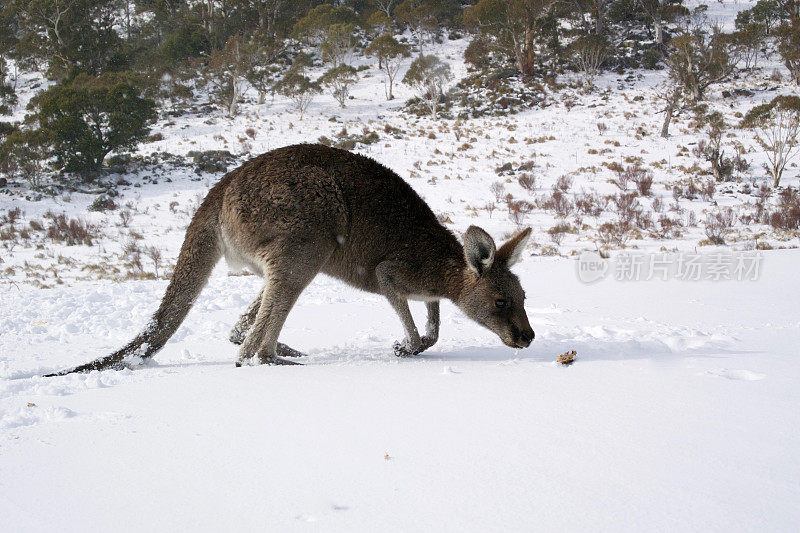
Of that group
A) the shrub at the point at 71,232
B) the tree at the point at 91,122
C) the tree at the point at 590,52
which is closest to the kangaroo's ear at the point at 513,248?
the shrub at the point at 71,232

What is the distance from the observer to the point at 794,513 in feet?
5.23

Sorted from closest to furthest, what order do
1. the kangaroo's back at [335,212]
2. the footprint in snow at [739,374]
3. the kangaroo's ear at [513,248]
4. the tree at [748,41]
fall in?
the footprint in snow at [739,374], the kangaroo's back at [335,212], the kangaroo's ear at [513,248], the tree at [748,41]

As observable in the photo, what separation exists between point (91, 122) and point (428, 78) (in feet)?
66.0

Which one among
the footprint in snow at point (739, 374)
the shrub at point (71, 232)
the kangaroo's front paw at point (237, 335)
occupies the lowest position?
the shrub at point (71, 232)

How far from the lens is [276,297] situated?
13.2 ft

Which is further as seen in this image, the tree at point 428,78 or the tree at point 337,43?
the tree at point 337,43

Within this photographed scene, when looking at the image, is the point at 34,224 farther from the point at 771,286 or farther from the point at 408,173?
the point at 771,286

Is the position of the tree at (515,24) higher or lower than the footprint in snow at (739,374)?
higher

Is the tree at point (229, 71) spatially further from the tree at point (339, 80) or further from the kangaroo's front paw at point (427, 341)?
the kangaroo's front paw at point (427, 341)

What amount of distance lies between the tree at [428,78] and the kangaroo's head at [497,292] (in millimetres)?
33656

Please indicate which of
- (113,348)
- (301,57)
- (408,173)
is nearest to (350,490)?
(113,348)

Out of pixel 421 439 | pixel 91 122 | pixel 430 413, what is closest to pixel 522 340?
pixel 430 413

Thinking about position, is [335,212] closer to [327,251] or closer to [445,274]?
[327,251]

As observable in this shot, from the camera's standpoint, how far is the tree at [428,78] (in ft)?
122
